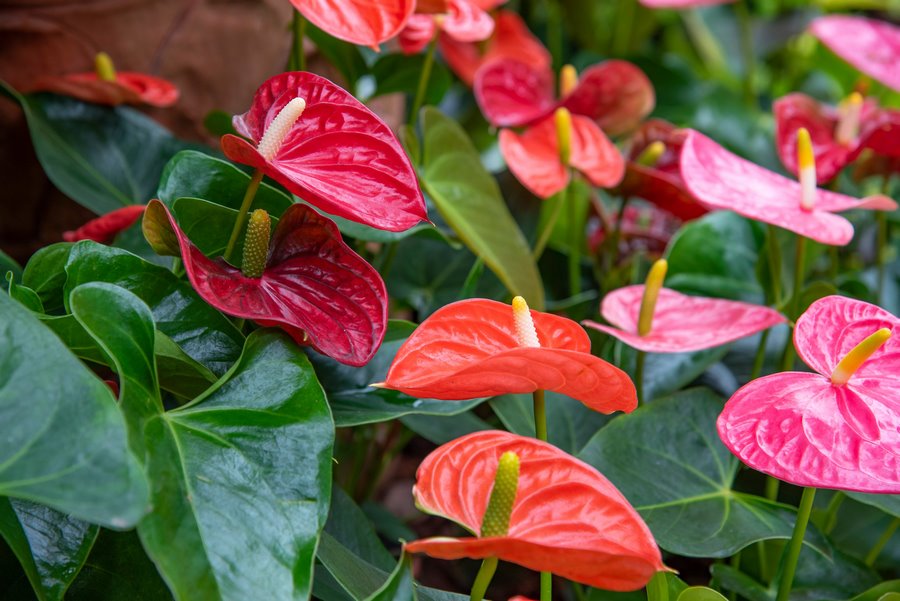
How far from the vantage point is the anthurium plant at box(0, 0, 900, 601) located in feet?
1.49

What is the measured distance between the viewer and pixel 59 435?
41cm

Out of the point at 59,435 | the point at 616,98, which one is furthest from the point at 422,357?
the point at 616,98

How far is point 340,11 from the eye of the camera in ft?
2.10

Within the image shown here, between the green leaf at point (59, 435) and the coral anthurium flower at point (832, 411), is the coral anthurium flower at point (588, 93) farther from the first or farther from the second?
the green leaf at point (59, 435)

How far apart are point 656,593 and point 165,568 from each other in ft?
1.02

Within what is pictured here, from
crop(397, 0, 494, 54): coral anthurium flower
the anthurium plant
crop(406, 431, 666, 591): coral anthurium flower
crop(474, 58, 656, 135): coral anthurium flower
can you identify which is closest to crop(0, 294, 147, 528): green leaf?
the anthurium plant

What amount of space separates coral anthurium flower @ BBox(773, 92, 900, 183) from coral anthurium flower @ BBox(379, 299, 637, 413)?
47 centimetres

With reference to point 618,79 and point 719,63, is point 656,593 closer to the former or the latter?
point 618,79

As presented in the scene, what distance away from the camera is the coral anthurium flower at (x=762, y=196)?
2.29 ft

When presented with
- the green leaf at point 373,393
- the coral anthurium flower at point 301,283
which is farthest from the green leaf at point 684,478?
the coral anthurium flower at point 301,283

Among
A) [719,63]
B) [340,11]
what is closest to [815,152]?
[340,11]

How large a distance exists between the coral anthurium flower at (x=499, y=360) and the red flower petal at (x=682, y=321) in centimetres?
13

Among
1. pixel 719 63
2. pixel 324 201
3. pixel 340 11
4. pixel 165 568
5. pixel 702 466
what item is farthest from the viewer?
pixel 719 63

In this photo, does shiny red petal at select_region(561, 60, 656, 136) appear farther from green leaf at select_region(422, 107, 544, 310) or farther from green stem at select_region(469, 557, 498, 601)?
green stem at select_region(469, 557, 498, 601)
